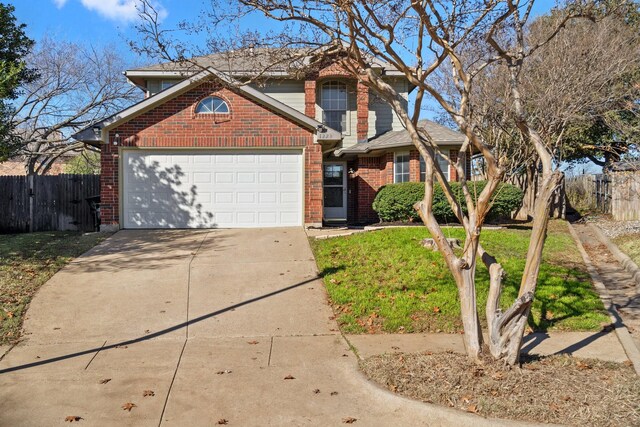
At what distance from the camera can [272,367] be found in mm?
6309

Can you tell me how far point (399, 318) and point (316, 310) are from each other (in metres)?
1.35

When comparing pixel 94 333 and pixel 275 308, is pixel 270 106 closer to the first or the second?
pixel 275 308

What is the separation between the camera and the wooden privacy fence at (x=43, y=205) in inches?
660

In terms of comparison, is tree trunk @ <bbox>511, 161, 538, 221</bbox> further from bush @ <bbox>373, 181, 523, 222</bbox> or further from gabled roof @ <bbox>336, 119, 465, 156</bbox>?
gabled roof @ <bbox>336, 119, 465, 156</bbox>

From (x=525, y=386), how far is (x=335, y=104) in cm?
1575

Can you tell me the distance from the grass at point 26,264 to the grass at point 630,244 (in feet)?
37.4

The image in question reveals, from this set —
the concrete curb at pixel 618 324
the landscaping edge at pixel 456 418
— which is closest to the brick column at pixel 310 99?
the concrete curb at pixel 618 324

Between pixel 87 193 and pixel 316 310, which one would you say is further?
pixel 87 193

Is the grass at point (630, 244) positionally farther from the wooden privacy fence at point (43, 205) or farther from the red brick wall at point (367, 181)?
the wooden privacy fence at point (43, 205)

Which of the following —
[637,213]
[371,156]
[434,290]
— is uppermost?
[371,156]

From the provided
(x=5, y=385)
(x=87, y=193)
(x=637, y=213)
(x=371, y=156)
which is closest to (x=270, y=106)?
(x=371, y=156)

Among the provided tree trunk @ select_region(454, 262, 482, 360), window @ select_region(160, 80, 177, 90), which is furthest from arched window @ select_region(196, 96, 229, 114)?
tree trunk @ select_region(454, 262, 482, 360)

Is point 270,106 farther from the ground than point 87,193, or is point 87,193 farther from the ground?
point 270,106

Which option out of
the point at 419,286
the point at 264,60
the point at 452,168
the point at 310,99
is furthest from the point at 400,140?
the point at 419,286
